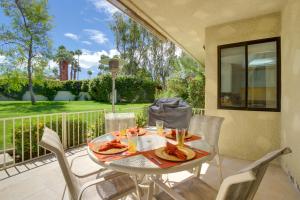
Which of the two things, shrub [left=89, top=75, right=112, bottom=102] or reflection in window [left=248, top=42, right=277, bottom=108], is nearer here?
reflection in window [left=248, top=42, right=277, bottom=108]

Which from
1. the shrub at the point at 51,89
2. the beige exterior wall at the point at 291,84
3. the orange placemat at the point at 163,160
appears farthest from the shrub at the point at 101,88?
the orange placemat at the point at 163,160

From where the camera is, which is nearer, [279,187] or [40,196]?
[40,196]

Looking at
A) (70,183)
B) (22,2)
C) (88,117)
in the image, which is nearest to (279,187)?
(70,183)

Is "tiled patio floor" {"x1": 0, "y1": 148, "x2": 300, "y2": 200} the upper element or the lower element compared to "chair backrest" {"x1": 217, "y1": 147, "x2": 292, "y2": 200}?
lower

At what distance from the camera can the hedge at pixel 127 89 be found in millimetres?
12977

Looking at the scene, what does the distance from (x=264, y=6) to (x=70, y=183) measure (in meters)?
3.71

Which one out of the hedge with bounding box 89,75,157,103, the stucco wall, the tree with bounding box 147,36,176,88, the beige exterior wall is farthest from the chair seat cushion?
the tree with bounding box 147,36,176,88

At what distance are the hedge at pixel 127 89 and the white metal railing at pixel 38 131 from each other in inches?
329

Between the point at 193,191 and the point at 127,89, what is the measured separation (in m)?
11.8

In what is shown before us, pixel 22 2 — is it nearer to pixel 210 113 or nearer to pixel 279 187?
pixel 210 113

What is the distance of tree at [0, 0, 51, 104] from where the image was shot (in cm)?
1089

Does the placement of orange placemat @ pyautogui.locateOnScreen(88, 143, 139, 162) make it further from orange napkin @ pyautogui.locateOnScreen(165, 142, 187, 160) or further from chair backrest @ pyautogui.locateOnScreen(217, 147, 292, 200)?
chair backrest @ pyautogui.locateOnScreen(217, 147, 292, 200)

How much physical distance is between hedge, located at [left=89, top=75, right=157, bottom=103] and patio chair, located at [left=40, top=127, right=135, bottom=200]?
11.5m

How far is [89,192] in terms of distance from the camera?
1.45 m
